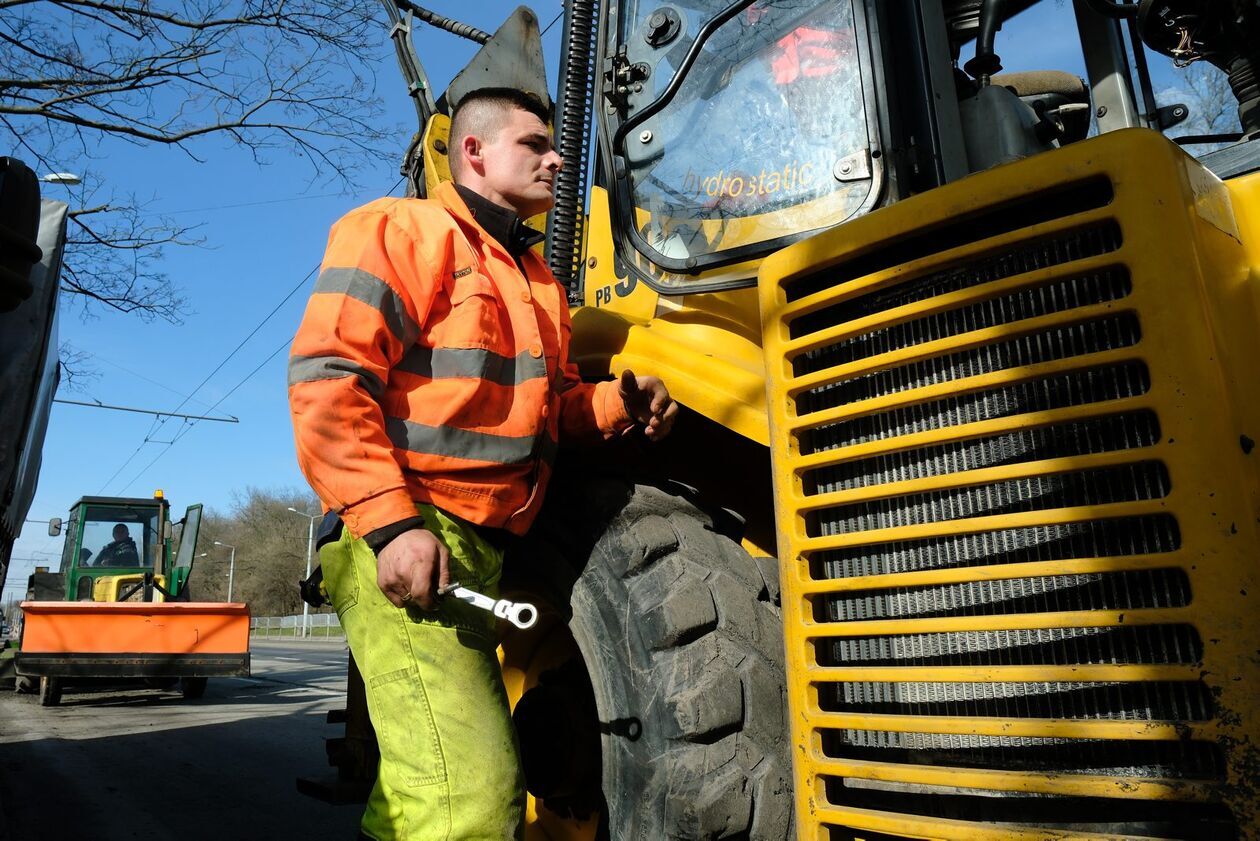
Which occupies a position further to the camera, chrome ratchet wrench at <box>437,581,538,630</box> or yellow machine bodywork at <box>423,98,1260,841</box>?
chrome ratchet wrench at <box>437,581,538,630</box>

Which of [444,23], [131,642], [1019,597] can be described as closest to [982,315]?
[1019,597]

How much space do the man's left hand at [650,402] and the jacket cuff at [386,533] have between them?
0.61 m

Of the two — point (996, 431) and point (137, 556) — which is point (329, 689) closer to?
point (137, 556)

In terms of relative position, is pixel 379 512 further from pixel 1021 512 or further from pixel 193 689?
pixel 193 689

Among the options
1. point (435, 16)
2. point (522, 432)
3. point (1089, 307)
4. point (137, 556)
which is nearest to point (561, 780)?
point (522, 432)

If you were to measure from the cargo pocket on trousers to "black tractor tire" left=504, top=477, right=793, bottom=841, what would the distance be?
0.42 metres

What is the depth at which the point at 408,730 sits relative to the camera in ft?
6.58

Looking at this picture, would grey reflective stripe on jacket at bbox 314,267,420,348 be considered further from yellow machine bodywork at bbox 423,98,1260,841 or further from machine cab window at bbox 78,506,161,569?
machine cab window at bbox 78,506,161,569

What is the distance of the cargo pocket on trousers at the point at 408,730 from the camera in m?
1.98

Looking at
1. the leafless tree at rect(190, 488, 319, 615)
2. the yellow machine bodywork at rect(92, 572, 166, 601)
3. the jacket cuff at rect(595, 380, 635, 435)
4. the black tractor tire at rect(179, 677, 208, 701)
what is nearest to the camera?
the jacket cuff at rect(595, 380, 635, 435)

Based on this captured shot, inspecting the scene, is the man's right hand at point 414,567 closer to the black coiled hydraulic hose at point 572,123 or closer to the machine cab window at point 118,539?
the black coiled hydraulic hose at point 572,123

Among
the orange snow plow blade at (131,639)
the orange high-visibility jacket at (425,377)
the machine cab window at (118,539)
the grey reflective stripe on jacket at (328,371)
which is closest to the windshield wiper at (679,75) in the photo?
the orange high-visibility jacket at (425,377)

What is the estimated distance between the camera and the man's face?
255 cm

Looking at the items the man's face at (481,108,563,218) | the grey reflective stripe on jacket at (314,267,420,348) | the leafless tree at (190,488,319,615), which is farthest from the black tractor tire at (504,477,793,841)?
the leafless tree at (190,488,319,615)
